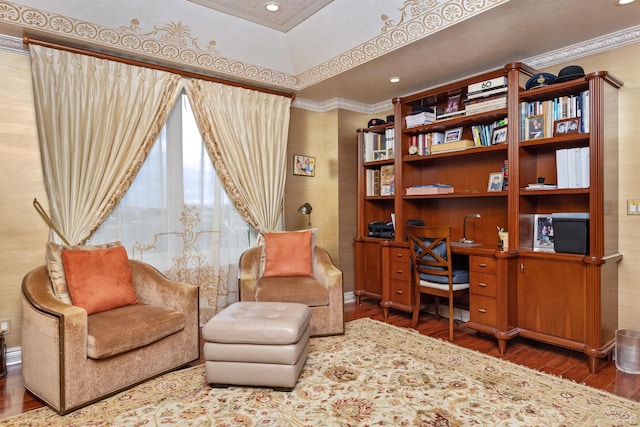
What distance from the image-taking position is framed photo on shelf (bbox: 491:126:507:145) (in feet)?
11.4

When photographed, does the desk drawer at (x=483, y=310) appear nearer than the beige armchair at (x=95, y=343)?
No

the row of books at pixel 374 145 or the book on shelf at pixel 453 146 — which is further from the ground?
the row of books at pixel 374 145

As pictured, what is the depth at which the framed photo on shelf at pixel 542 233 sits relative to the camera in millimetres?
3282

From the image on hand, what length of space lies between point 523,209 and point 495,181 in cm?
45

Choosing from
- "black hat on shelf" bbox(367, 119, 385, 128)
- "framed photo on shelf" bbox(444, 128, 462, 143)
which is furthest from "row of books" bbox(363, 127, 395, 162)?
"framed photo on shelf" bbox(444, 128, 462, 143)

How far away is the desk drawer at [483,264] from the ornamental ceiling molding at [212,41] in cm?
191

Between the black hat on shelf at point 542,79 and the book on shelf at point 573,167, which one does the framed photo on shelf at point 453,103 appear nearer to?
the black hat on shelf at point 542,79

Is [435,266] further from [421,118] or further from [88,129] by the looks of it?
[88,129]

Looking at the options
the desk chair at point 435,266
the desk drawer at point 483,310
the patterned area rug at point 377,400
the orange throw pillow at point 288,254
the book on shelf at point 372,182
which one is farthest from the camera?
the book on shelf at point 372,182

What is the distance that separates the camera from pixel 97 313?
8.76 feet

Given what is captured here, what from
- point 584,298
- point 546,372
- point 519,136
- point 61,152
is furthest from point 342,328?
point 61,152

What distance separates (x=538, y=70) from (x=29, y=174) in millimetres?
4432

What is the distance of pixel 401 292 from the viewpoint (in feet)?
13.4

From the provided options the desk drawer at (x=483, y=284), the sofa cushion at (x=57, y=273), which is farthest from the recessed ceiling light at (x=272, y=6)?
the desk drawer at (x=483, y=284)
